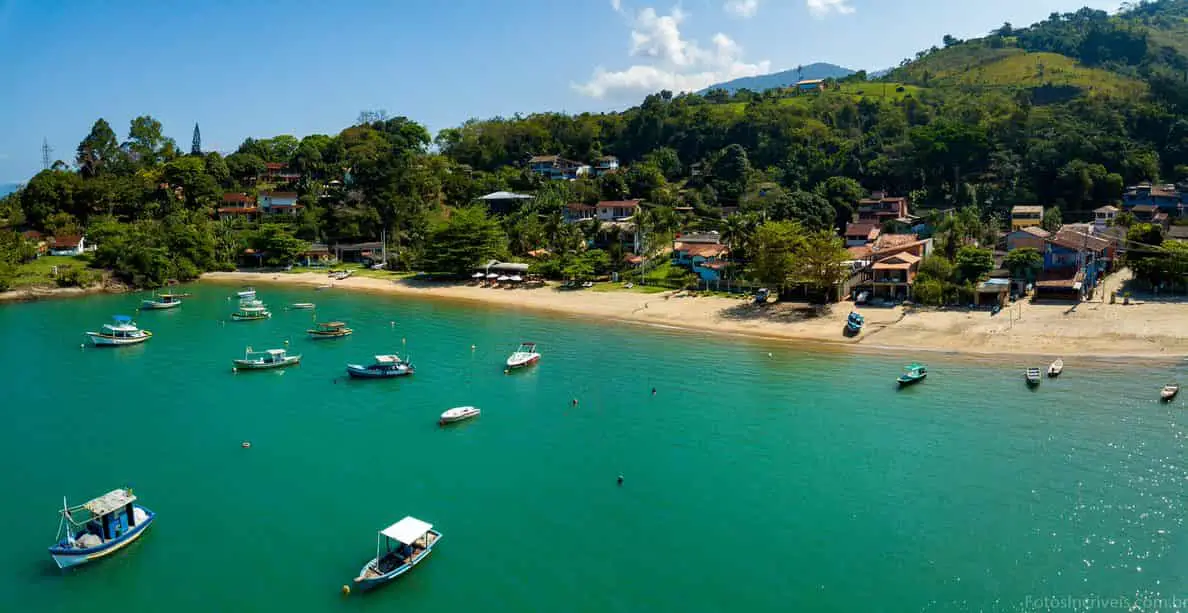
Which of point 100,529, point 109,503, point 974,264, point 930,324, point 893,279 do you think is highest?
point 974,264

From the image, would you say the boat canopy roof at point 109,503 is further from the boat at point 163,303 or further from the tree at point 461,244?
the tree at point 461,244

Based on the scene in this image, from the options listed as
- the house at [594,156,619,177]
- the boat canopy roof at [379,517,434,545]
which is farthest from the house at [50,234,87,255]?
the boat canopy roof at [379,517,434,545]

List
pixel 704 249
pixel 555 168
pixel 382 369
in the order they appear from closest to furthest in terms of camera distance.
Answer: pixel 382 369 < pixel 704 249 < pixel 555 168

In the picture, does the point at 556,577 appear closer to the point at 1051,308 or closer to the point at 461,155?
the point at 1051,308

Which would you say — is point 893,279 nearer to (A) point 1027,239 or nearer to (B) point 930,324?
(B) point 930,324

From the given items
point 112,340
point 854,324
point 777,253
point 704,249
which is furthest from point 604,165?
point 112,340

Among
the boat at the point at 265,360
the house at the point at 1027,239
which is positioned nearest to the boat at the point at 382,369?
the boat at the point at 265,360

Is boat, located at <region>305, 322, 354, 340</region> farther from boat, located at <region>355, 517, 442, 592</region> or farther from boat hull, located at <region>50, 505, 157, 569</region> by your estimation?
boat, located at <region>355, 517, 442, 592</region>
